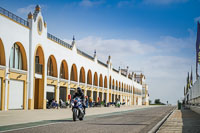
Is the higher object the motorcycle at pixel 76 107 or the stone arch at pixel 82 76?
the stone arch at pixel 82 76

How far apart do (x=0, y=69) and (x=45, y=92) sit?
918 centimetres

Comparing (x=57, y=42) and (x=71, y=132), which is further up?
(x=57, y=42)

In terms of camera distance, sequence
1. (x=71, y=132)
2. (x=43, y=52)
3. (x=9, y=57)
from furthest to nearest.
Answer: (x=43, y=52)
(x=9, y=57)
(x=71, y=132)

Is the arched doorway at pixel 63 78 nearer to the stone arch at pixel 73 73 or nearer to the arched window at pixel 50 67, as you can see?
the arched window at pixel 50 67

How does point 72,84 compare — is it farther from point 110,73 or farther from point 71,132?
point 71,132

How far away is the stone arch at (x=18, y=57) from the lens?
27.1 m

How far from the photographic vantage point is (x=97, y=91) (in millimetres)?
54938

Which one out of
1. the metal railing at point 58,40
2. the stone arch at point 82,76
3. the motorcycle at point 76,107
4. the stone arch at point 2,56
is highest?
the metal railing at point 58,40

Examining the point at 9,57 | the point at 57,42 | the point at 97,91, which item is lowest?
the point at 97,91

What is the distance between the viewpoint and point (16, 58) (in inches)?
1093

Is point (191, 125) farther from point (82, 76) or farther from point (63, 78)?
point (82, 76)

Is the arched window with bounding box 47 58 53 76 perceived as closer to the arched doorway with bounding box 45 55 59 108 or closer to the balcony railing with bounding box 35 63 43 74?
the arched doorway with bounding box 45 55 59 108

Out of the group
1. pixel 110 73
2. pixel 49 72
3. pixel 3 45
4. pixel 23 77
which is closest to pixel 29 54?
pixel 23 77

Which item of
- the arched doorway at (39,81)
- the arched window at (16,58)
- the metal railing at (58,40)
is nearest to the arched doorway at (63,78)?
the metal railing at (58,40)
